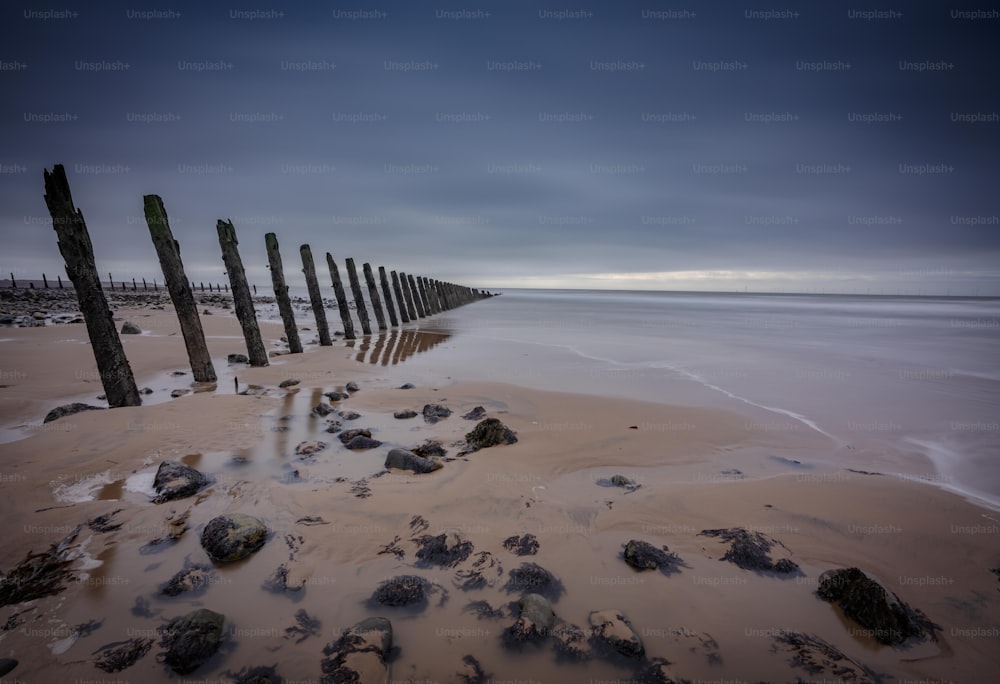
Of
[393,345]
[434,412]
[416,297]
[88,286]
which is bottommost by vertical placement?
[434,412]

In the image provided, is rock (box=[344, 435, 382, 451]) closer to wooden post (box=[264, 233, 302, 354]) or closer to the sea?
the sea

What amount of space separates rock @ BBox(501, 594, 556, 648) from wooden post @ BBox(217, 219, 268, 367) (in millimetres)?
9853

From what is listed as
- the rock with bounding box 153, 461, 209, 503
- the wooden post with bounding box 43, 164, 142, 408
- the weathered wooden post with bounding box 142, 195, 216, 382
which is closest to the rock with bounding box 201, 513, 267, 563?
the rock with bounding box 153, 461, 209, 503

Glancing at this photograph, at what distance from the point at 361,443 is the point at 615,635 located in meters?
3.89

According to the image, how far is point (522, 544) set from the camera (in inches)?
138

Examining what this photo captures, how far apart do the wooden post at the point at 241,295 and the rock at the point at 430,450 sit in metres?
7.11

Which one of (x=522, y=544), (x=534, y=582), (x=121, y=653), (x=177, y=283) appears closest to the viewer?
(x=121, y=653)

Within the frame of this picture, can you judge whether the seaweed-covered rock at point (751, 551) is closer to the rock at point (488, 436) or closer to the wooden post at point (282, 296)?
the rock at point (488, 436)

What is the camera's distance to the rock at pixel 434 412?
22.2 ft

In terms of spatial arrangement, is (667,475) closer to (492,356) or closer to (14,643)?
(14,643)

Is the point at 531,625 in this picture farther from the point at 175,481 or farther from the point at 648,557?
the point at 175,481

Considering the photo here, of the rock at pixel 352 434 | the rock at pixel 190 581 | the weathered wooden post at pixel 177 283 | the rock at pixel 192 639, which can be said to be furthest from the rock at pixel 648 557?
the weathered wooden post at pixel 177 283

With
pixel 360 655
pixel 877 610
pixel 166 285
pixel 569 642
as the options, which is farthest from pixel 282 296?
pixel 877 610

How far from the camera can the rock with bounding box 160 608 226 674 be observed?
2.29 meters
